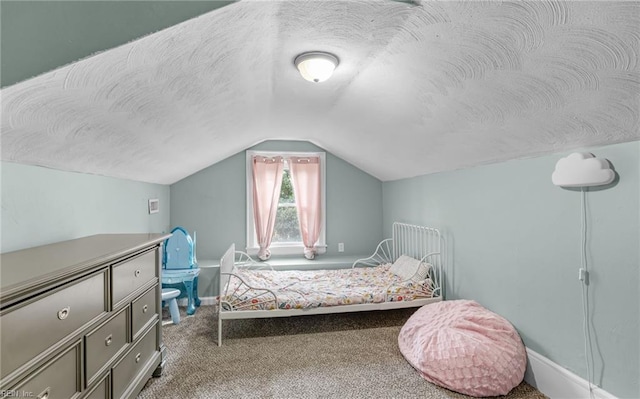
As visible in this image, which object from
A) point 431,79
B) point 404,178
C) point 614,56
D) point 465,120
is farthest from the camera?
point 404,178

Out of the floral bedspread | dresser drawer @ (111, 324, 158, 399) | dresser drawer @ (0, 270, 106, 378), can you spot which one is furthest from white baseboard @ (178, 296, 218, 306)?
dresser drawer @ (0, 270, 106, 378)

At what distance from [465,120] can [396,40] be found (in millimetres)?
819

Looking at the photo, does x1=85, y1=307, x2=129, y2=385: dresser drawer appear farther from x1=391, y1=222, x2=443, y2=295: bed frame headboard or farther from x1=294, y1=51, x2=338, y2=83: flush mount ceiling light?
x1=391, y1=222, x2=443, y2=295: bed frame headboard

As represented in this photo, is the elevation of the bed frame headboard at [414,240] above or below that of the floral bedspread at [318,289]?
above

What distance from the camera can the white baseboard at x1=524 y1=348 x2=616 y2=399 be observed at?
1.70 m

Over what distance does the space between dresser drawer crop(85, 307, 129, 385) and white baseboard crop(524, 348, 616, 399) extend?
8.46ft

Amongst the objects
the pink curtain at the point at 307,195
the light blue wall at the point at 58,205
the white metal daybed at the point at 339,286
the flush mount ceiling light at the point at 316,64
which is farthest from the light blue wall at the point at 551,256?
the light blue wall at the point at 58,205

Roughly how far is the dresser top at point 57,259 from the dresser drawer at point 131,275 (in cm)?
7

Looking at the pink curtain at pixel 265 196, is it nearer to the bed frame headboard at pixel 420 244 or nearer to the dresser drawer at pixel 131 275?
the bed frame headboard at pixel 420 244

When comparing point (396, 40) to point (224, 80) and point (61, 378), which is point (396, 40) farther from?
point (61, 378)

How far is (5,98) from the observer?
105 cm

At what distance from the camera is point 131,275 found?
5.53 feet

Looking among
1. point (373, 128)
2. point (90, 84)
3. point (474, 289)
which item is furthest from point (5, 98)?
point (474, 289)

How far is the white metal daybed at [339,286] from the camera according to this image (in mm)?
2672
